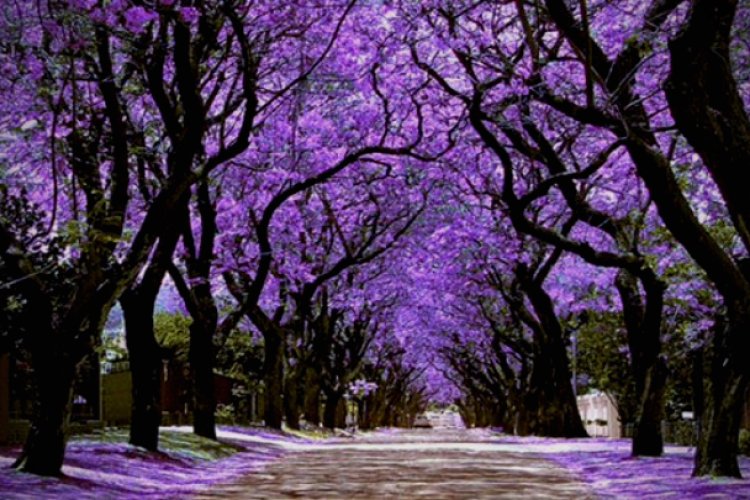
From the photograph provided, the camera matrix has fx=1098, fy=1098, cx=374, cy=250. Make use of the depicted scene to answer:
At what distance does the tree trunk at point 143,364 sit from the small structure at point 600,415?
29558mm

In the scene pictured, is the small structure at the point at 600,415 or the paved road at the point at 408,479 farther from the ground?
the small structure at the point at 600,415

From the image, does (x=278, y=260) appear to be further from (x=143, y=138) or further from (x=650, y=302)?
(x=650, y=302)

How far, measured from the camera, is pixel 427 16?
621 inches

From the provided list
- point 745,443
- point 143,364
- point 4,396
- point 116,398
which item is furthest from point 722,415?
point 116,398

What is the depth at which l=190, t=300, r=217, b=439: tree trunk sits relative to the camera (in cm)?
2119

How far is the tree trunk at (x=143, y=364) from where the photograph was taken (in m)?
16.4

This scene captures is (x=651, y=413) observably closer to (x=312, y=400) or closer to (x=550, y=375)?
(x=550, y=375)

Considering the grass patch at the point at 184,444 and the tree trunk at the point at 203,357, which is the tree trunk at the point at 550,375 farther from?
the grass patch at the point at 184,444

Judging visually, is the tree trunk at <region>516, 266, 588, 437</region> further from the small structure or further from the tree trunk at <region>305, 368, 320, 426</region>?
the small structure

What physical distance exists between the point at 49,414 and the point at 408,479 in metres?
4.72

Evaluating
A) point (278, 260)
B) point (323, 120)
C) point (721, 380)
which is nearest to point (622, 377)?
point (278, 260)

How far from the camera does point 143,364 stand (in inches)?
663

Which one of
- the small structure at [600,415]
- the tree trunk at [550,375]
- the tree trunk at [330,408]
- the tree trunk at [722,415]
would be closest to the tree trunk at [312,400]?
the tree trunk at [330,408]

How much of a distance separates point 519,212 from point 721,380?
161 inches
